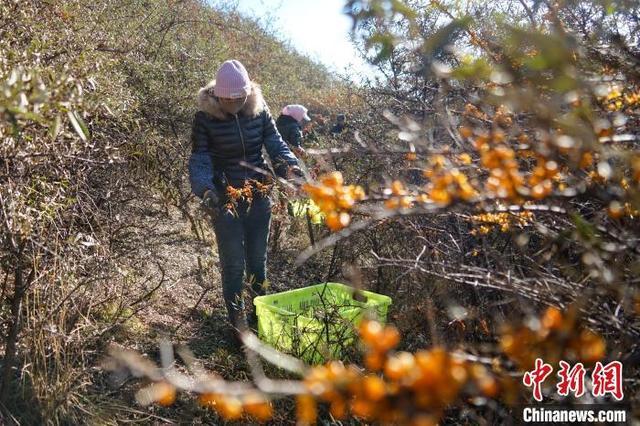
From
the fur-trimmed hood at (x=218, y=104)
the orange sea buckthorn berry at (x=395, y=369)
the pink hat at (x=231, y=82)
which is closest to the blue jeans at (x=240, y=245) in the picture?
the fur-trimmed hood at (x=218, y=104)

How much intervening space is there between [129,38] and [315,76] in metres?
9.58

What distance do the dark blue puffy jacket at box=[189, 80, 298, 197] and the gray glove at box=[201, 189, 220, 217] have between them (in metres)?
0.10

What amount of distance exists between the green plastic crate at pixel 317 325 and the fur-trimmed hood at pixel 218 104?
1.08 metres

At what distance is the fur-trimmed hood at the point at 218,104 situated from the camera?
3516 millimetres

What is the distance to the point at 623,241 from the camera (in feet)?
3.76

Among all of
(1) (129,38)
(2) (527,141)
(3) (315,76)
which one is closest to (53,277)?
(2) (527,141)

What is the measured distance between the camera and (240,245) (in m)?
3.57

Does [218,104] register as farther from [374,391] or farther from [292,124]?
[374,391]

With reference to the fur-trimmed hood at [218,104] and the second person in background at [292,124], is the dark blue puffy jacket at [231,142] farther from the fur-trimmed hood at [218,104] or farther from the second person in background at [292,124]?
the second person in background at [292,124]

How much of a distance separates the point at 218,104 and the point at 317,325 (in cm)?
137

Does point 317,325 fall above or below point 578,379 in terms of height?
above

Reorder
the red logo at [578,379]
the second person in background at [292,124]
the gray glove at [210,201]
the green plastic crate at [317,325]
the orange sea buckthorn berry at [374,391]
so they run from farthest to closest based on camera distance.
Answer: the second person in background at [292,124] → the gray glove at [210,201] → the green plastic crate at [317,325] → the red logo at [578,379] → the orange sea buckthorn berry at [374,391]

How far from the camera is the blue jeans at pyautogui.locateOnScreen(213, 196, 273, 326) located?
3.52 meters

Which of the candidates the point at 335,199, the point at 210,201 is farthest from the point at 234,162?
the point at 335,199
